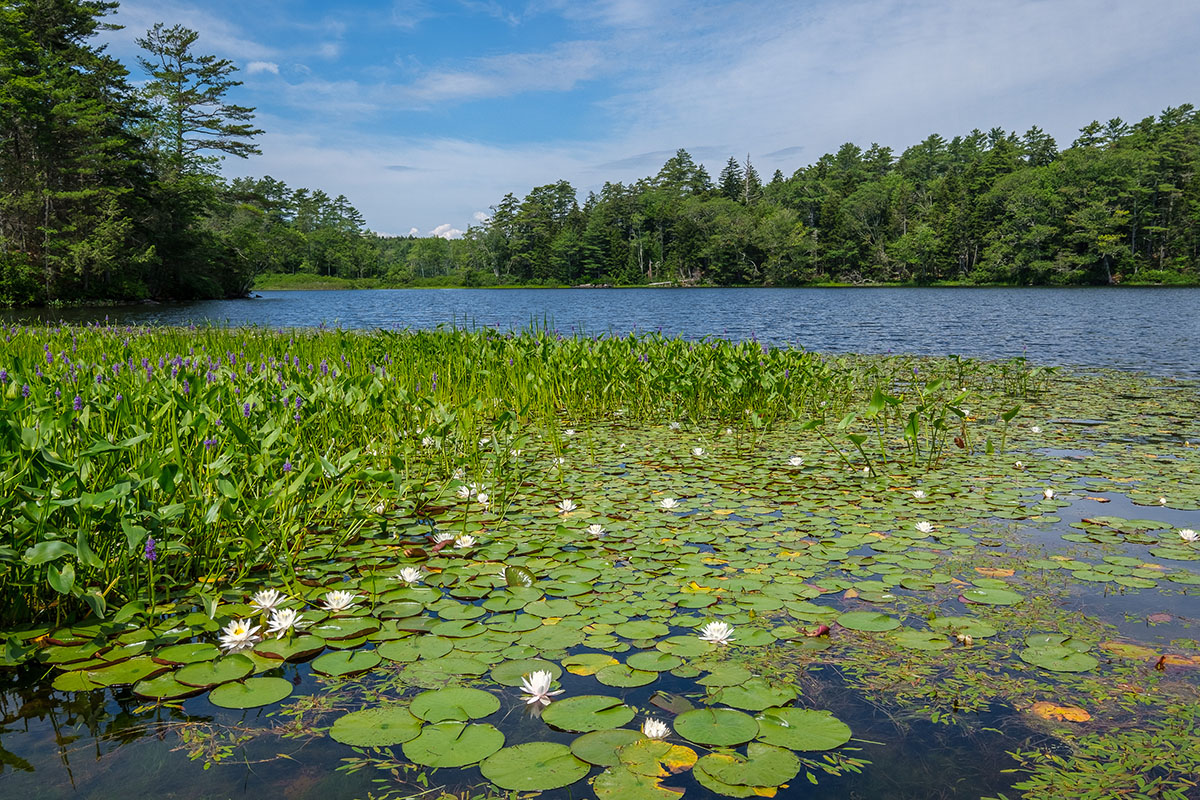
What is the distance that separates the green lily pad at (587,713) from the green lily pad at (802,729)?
1.21 ft

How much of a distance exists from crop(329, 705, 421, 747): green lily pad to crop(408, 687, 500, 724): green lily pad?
0.04 m

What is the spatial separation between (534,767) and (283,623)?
108 cm

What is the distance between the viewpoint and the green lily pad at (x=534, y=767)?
1503 millimetres

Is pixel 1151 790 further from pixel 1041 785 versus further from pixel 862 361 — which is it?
pixel 862 361

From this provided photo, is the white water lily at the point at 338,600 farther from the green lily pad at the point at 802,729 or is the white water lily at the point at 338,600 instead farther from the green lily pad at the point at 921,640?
the green lily pad at the point at 921,640

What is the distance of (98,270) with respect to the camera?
28500 mm

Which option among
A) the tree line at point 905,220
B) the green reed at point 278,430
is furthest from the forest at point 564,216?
the green reed at point 278,430

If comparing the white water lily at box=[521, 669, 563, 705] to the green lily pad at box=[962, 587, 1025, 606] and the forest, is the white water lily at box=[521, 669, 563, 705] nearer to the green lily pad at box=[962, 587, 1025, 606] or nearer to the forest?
the green lily pad at box=[962, 587, 1025, 606]

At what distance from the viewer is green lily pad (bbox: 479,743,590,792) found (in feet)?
4.93

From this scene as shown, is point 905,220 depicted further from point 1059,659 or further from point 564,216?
point 1059,659

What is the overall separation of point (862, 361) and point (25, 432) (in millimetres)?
11572

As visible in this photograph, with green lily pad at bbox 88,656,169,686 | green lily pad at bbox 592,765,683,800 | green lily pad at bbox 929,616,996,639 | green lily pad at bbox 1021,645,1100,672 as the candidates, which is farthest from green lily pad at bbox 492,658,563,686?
green lily pad at bbox 1021,645,1100,672

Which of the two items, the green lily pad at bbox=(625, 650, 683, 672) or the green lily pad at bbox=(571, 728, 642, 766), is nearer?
the green lily pad at bbox=(571, 728, 642, 766)

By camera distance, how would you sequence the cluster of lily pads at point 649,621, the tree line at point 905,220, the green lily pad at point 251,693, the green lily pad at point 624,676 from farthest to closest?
the tree line at point 905,220
the green lily pad at point 624,676
the green lily pad at point 251,693
the cluster of lily pads at point 649,621
